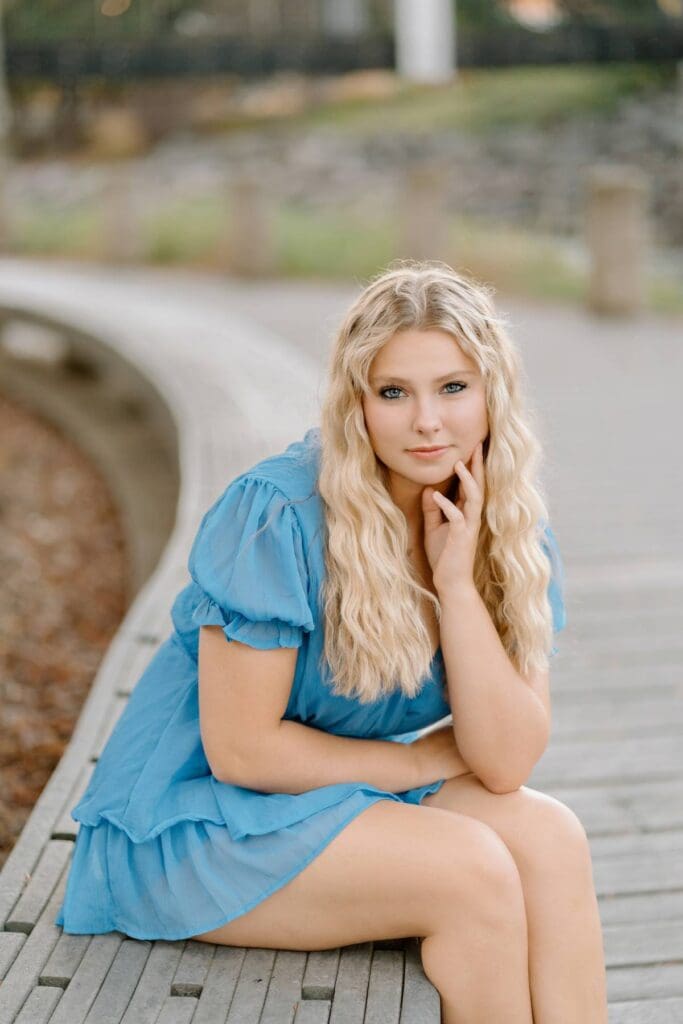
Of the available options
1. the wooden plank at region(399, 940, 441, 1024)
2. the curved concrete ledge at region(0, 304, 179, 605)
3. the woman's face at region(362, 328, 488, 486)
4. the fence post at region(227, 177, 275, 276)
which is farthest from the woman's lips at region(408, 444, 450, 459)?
the fence post at region(227, 177, 275, 276)

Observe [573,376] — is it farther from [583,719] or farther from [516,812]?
[516,812]

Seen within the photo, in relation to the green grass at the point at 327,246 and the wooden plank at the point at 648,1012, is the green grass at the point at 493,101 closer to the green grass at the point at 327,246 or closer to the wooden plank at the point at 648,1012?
the green grass at the point at 327,246

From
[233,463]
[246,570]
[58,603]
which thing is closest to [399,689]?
[246,570]

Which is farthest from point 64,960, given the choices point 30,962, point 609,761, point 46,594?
point 46,594

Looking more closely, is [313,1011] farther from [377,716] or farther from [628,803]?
[628,803]

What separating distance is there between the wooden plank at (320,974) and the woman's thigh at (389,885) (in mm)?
27

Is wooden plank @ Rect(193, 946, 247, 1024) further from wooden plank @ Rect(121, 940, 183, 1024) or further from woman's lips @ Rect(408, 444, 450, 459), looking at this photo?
woman's lips @ Rect(408, 444, 450, 459)

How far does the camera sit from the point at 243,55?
32656 millimetres

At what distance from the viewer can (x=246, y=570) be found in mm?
2248

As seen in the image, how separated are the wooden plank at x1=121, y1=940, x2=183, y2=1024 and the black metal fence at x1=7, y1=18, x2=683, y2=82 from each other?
102 feet

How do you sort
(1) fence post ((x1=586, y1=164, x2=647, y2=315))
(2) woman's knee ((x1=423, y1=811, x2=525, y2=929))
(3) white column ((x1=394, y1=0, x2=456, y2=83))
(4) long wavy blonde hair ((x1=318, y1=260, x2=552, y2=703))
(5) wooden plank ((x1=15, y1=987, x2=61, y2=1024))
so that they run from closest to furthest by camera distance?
(5) wooden plank ((x1=15, y1=987, x2=61, y2=1024))
(2) woman's knee ((x1=423, y1=811, x2=525, y2=929))
(4) long wavy blonde hair ((x1=318, y1=260, x2=552, y2=703))
(1) fence post ((x1=586, y1=164, x2=647, y2=315))
(3) white column ((x1=394, y1=0, x2=456, y2=83))

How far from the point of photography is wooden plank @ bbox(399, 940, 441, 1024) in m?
2.12

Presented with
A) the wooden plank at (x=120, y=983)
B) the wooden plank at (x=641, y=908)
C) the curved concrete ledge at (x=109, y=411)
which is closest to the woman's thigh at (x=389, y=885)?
the wooden plank at (x=120, y=983)

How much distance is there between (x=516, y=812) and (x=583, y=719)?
4.87 feet
